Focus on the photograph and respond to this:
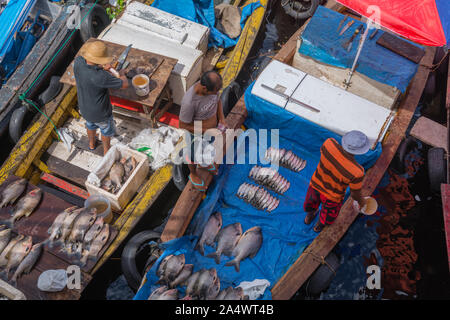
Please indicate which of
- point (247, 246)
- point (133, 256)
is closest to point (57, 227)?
point (133, 256)

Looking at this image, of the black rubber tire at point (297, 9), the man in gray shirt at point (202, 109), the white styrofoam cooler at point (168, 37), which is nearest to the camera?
the man in gray shirt at point (202, 109)

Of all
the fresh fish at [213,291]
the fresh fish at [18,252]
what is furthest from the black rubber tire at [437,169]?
the fresh fish at [18,252]

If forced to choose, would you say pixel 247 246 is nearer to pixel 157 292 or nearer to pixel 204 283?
pixel 204 283

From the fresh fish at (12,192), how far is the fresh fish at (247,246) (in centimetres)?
316

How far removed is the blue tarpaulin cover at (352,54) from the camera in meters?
5.46

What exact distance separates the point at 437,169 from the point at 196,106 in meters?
4.62

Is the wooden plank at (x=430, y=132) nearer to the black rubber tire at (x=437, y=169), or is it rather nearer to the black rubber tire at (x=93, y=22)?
the black rubber tire at (x=437, y=169)

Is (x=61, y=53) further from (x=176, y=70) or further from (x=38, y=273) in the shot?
(x=38, y=273)

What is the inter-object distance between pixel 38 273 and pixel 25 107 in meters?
2.81

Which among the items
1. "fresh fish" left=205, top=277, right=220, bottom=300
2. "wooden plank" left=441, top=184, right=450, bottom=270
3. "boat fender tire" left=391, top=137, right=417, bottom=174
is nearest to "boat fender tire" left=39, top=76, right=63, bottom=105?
"fresh fish" left=205, top=277, right=220, bottom=300

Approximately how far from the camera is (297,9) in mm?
8883

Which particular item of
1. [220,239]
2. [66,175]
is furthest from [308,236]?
[66,175]

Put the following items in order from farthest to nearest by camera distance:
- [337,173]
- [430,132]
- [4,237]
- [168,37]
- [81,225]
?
[430,132] < [168,37] < [81,225] < [4,237] < [337,173]

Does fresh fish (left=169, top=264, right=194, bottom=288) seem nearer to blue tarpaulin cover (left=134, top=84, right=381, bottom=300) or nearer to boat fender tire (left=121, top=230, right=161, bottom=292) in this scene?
blue tarpaulin cover (left=134, top=84, right=381, bottom=300)
